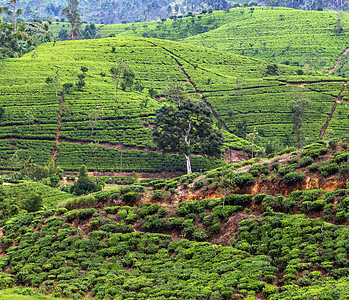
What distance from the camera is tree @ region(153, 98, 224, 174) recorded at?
72625 millimetres

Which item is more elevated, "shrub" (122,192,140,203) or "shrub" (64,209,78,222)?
"shrub" (122,192,140,203)

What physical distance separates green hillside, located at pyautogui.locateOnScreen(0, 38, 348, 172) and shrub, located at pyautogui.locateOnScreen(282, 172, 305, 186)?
47.3m

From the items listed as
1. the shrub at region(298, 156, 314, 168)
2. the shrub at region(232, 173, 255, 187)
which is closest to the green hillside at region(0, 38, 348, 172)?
the shrub at region(232, 173, 255, 187)

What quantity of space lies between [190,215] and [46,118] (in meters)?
65.1

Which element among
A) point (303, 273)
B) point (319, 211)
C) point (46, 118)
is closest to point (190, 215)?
point (319, 211)

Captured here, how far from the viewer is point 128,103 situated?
9756cm

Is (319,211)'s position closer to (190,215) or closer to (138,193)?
(190,215)

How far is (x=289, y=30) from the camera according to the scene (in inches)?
6777

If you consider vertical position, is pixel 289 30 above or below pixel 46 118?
above

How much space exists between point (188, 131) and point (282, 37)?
111125mm

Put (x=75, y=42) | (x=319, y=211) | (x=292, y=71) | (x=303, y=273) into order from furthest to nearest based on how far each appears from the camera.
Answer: (x=75, y=42), (x=292, y=71), (x=319, y=211), (x=303, y=273)

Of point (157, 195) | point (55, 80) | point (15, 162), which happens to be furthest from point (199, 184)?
point (55, 80)

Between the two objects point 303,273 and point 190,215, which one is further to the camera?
point 190,215

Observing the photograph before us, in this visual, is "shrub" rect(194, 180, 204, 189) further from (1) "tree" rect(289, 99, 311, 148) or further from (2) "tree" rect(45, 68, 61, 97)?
(2) "tree" rect(45, 68, 61, 97)
